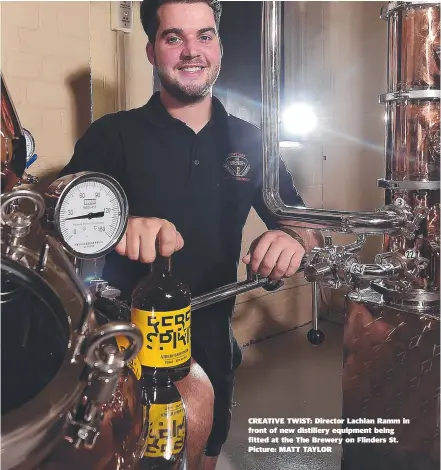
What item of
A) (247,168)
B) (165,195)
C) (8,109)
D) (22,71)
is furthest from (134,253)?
(22,71)

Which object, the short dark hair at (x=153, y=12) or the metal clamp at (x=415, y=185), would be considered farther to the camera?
the short dark hair at (x=153, y=12)

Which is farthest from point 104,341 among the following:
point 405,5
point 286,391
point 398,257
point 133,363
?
point 286,391

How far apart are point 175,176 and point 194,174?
0.05 metres

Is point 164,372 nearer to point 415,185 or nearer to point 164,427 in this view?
point 164,427

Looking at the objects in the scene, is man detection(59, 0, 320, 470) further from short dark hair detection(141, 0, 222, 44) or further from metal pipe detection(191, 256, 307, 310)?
metal pipe detection(191, 256, 307, 310)

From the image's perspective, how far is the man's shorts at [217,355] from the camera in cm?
122

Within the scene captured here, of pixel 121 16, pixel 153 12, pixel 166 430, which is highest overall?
pixel 121 16

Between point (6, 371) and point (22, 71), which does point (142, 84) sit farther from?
point (6, 371)

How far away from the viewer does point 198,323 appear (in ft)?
4.02

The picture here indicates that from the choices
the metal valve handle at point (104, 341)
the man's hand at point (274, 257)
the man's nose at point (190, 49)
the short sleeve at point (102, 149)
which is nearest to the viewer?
the metal valve handle at point (104, 341)

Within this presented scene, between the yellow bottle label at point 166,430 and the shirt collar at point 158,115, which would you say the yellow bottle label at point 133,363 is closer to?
the yellow bottle label at point 166,430

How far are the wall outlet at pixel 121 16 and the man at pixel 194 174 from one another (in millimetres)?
409

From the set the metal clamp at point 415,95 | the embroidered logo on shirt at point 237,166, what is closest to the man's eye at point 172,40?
the embroidered logo on shirt at point 237,166

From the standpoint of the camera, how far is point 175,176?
1230 millimetres
